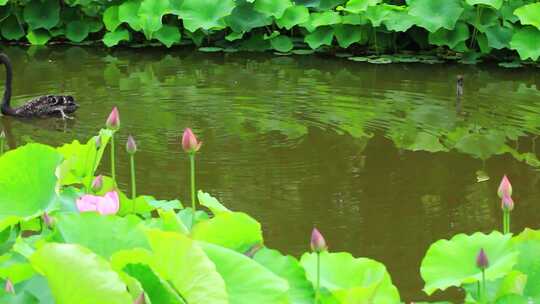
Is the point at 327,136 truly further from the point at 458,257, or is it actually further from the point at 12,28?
the point at 12,28

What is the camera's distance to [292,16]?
31.7ft

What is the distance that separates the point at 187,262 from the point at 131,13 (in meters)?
8.58

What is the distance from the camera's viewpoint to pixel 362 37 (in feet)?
31.3

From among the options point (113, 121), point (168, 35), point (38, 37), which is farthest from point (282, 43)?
point (113, 121)

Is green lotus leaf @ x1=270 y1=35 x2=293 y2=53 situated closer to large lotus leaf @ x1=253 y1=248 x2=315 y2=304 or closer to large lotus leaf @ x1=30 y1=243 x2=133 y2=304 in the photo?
large lotus leaf @ x1=253 y1=248 x2=315 y2=304

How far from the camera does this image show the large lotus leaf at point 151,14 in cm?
973

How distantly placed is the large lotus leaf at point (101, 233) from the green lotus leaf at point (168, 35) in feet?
26.2

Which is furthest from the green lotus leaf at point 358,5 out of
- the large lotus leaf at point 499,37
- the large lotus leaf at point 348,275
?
the large lotus leaf at point 348,275

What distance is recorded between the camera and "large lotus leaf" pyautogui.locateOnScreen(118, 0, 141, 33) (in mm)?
9953

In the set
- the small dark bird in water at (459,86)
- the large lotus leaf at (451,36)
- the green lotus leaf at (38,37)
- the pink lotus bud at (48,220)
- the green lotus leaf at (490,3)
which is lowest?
the small dark bird in water at (459,86)

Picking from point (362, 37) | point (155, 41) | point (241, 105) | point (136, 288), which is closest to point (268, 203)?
A: point (241, 105)

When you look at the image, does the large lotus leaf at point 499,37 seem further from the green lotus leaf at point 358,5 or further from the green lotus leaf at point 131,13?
the green lotus leaf at point 131,13

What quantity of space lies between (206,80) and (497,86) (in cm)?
217

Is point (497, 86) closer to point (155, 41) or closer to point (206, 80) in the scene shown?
point (206, 80)
